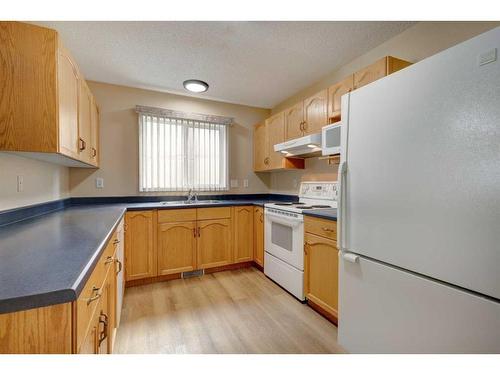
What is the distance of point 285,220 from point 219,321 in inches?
41.7

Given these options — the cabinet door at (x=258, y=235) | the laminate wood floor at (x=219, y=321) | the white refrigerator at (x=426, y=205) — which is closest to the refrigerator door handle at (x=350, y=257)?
the white refrigerator at (x=426, y=205)

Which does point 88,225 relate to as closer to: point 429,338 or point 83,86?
point 83,86

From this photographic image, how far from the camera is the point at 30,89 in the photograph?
1.18m

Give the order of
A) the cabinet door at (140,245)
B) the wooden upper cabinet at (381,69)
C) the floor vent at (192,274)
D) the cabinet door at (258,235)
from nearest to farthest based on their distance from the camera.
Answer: the wooden upper cabinet at (381,69) → the cabinet door at (140,245) → the floor vent at (192,274) → the cabinet door at (258,235)

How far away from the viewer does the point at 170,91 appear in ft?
9.74

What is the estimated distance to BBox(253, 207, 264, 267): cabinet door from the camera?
109 inches

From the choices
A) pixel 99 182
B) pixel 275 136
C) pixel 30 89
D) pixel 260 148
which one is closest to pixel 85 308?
pixel 30 89

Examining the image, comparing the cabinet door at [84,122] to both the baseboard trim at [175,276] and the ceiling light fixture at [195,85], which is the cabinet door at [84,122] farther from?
the baseboard trim at [175,276]

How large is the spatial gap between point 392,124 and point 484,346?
938 millimetres

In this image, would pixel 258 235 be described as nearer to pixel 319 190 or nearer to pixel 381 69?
pixel 319 190

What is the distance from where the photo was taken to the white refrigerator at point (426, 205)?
2.67ft

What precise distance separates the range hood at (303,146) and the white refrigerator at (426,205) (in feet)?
2.66

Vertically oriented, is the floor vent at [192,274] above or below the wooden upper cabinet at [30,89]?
below

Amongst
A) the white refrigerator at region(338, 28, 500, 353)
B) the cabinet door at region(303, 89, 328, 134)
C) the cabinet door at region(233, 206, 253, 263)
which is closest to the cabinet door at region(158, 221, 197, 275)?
the cabinet door at region(233, 206, 253, 263)
